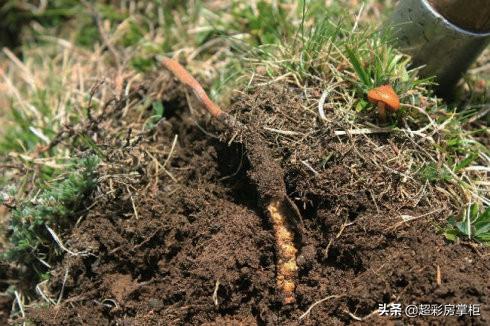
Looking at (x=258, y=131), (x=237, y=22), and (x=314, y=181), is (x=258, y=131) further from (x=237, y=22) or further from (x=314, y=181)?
(x=237, y=22)

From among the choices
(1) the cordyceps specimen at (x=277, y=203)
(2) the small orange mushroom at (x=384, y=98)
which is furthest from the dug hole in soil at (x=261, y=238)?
(2) the small orange mushroom at (x=384, y=98)

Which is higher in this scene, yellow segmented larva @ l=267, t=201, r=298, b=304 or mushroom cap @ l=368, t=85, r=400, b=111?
mushroom cap @ l=368, t=85, r=400, b=111

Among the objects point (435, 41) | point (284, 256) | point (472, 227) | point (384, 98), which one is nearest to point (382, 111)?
point (384, 98)

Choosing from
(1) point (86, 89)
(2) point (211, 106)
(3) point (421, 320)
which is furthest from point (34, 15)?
(3) point (421, 320)

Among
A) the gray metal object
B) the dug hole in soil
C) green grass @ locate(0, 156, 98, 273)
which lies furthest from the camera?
green grass @ locate(0, 156, 98, 273)

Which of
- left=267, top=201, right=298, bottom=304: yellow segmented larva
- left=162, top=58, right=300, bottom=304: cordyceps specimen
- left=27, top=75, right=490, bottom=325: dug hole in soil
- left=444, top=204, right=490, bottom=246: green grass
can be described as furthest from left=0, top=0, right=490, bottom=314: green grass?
left=267, top=201, right=298, bottom=304: yellow segmented larva

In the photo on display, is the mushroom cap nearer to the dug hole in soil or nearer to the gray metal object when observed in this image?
the dug hole in soil
